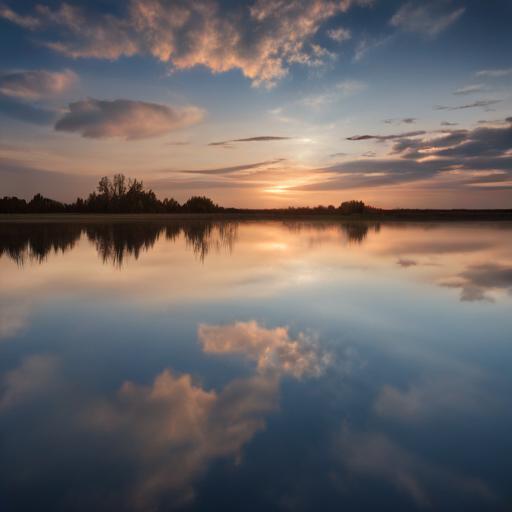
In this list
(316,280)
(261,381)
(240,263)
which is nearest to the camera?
(261,381)

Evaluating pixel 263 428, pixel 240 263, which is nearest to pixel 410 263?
pixel 240 263

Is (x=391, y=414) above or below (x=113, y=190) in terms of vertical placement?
below

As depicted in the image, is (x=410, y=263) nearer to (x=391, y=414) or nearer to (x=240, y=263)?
(x=240, y=263)

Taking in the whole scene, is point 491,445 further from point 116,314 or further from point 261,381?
point 116,314

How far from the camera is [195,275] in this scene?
1192 centimetres

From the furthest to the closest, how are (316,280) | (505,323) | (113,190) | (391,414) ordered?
1. (113,190)
2. (316,280)
3. (505,323)
4. (391,414)

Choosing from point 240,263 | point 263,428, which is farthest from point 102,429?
point 240,263

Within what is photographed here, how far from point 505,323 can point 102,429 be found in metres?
7.64

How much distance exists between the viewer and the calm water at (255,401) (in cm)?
290

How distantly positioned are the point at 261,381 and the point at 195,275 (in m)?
7.71

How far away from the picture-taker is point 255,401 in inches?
162

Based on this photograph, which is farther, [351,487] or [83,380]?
[83,380]

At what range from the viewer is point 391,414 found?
391cm

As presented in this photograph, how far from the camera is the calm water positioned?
2904 millimetres
